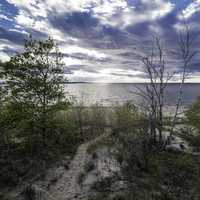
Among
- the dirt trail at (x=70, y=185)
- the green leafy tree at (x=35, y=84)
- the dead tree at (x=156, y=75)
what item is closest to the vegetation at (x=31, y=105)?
the green leafy tree at (x=35, y=84)

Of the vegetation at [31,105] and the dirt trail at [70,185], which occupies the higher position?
the vegetation at [31,105]

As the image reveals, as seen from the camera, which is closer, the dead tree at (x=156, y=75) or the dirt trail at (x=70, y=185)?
the dirt trail at (x=70, y=185)

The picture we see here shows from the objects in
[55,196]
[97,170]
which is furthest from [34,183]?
[97,170]

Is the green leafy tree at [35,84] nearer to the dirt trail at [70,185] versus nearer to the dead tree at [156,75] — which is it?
the dirt trail at [70,185]

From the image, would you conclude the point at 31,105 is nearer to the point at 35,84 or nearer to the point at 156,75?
the point at 35,84

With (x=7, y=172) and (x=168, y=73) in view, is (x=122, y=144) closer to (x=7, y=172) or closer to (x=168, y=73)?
(x=168, y=73)

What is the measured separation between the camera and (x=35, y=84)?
8641mm

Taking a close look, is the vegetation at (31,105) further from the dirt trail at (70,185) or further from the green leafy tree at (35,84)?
the dirt trail at (70,185)

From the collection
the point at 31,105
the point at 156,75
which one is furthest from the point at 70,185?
the point at 156,75

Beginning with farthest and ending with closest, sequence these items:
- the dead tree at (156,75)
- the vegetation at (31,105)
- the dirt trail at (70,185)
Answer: the dead tree at (156,75) → the vegetation at (31,105) → the dirt trail at (70,185)

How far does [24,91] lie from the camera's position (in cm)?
857

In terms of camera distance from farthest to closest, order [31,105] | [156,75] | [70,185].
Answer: [156,75], [31,105], [70,185]

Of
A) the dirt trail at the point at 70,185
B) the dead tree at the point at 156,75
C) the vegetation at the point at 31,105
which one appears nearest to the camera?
the dirt trail at the point at 70,185

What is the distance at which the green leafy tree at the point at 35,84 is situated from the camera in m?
8.34
